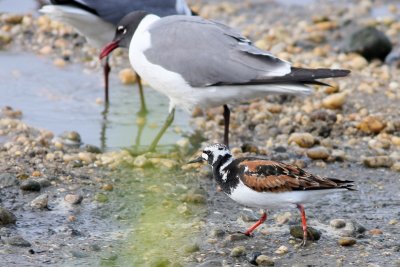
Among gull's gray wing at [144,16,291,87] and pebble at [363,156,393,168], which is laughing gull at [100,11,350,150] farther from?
pebble at [363,156,393,168]

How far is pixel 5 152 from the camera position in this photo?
Result: 8.08 metres

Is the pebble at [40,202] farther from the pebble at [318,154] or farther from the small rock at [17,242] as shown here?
the pebble at [318,154]

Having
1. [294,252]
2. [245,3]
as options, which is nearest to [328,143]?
[294,252]

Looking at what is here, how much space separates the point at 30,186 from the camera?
7.18 meters

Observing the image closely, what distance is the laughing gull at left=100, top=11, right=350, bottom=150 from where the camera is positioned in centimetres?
770

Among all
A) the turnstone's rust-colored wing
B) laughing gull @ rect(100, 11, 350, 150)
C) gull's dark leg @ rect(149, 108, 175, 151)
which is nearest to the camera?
the turnstone's rust-colored wing

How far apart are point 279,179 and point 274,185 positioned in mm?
60

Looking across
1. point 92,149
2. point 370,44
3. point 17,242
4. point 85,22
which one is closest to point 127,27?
point 85,22

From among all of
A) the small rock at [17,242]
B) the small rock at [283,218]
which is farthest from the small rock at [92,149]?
the small rock at [17,242]

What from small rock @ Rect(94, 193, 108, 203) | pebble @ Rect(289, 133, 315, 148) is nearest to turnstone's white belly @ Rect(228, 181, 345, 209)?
small rock @ Rect(94, 193, 108, 203)

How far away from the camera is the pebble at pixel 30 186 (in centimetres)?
718

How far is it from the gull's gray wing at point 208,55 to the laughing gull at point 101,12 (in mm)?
1729

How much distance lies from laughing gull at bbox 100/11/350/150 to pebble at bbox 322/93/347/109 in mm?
1970

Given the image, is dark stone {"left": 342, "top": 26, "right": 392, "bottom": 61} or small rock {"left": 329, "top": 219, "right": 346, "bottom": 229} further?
dark stone {"left": 342, "top": 26, "right": 392, "bottom": 61}
